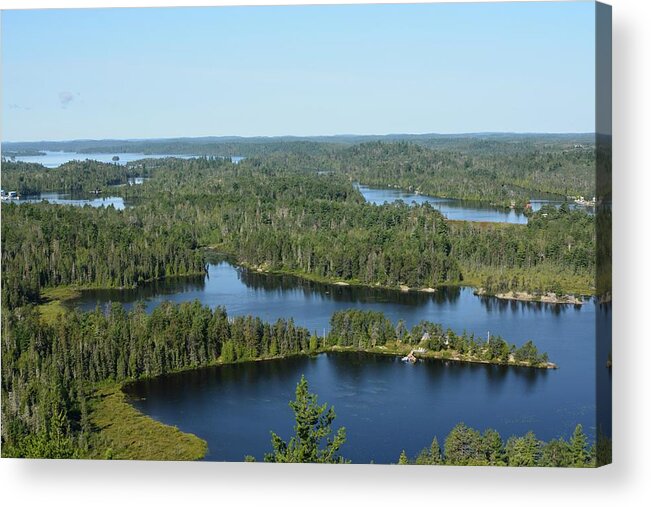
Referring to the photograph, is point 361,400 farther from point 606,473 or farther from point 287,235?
point 287,235

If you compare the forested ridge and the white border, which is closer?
the white border

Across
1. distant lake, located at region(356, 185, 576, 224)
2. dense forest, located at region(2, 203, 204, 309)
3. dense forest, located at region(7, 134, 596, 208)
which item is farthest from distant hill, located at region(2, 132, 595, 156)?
distant lake, located at region(356, 185, 576, 224)

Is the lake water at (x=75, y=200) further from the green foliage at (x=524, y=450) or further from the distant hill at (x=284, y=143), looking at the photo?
the green foliage at (x=524, y=450)

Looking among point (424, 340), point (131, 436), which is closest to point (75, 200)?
point (131, 436)

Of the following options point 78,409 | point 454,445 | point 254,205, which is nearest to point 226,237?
point 254,205

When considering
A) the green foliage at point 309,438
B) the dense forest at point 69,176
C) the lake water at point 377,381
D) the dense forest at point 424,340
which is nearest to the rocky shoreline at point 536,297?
the lake water at point 377,381

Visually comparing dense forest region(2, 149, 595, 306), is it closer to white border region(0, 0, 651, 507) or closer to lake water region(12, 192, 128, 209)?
lake water region(12, 192, 128, 209)
